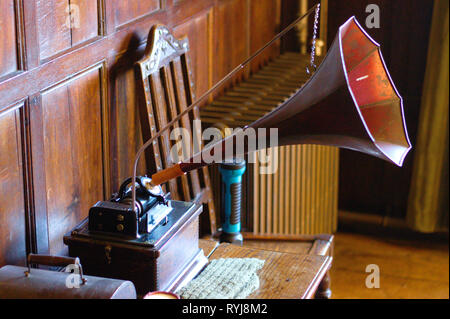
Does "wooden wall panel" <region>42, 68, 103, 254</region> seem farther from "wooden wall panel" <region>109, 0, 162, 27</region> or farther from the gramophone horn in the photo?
the gramophone horn

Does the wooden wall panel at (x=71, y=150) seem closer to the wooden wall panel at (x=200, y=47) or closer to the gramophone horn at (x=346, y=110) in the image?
the gramophone horn at (x=346, y=110)

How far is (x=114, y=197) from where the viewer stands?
200cm

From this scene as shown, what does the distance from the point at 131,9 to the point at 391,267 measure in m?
2.28

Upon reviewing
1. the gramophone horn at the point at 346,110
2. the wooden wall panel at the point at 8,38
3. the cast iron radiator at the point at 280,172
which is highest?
the wooden wall panel at the point at 8,38

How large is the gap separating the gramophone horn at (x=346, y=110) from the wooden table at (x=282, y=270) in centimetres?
43

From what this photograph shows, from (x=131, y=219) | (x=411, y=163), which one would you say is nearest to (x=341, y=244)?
(x=411, y=163)

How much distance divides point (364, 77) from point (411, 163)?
8.16ft

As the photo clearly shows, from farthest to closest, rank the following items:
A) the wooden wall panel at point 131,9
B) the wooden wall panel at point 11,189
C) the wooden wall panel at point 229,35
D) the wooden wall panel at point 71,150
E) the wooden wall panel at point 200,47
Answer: the wooden wall panel at point 229,35
the wooden wall panel at point 200,47
the wooden wall panel at point 131,9
the wooden wall panel at point 71,150
the wooden wall panel at point 11,189

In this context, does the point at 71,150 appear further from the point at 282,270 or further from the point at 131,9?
the point at 282,270

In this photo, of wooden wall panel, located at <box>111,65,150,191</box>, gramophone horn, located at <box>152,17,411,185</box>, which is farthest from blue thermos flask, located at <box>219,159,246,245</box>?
gramophone horn, located at <box>152,17,411,185</box>

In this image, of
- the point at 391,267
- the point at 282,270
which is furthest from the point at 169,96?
the point at 391,267

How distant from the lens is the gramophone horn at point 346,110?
1597 mm

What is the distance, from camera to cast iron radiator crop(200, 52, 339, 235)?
10.5ft

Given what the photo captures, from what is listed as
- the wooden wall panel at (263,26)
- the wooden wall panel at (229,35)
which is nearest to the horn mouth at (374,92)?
the wooden wall panel at (229,35)
